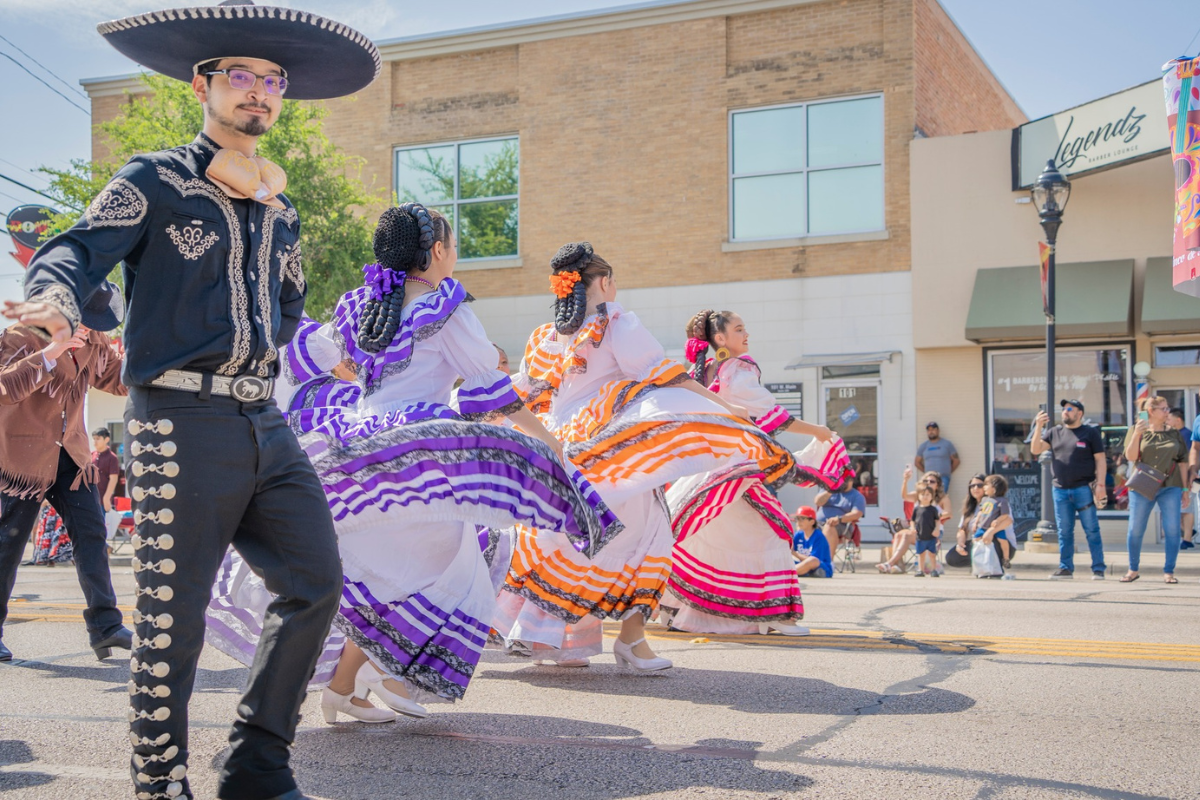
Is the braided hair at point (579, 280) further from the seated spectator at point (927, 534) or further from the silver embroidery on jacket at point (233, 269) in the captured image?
the seated spectator at point (927, 534)

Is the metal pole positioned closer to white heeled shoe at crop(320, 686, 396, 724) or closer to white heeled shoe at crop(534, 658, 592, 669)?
white heeled shoe at crop(534, 658, 592, 669)

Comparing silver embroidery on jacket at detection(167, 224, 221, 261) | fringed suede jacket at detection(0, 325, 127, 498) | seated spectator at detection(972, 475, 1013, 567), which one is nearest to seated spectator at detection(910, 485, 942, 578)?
seated spectator at detection(972, 475, 1013, 567)

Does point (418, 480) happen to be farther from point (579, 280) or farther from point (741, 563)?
point (741, 563)

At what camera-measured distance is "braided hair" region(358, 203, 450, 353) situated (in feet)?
15.0

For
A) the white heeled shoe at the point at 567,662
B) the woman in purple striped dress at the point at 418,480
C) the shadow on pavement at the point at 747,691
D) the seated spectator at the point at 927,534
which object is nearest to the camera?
the woman in purple striped dress at the point at 418,480

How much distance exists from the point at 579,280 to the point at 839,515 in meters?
9.57

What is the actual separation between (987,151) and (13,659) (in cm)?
1609

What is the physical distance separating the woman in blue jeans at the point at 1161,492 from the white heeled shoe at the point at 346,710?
9.54m

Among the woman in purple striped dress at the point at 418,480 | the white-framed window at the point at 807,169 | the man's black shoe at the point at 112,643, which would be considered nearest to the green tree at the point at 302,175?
the white-framed window at the point at 807,169

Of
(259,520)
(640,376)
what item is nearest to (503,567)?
(640,376)

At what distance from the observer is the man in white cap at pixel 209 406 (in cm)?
311

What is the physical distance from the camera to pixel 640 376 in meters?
6.03

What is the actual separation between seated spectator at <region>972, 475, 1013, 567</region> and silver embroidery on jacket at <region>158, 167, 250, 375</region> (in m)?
11.6

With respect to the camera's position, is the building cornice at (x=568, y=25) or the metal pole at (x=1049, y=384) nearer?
the metal pole at (x=1049, y=384)
